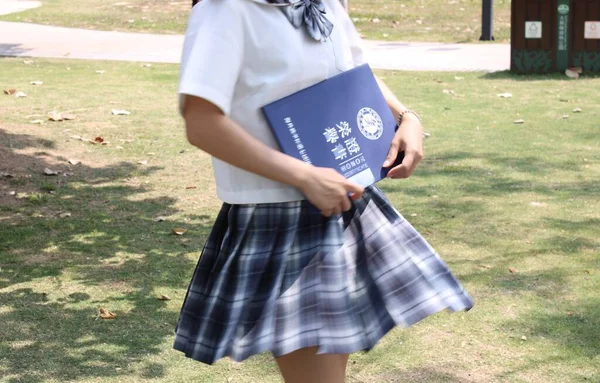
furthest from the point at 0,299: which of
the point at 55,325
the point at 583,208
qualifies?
the point at 583,208

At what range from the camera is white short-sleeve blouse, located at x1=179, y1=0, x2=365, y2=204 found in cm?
214

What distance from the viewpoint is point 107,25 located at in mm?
16859

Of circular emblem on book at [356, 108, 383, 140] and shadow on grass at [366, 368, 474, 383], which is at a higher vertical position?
circular emblem on book at [356, 108, 383, 140]

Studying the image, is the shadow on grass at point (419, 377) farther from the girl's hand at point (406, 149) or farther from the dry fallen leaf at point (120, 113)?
the dry fallen leaf at point (120, 113)

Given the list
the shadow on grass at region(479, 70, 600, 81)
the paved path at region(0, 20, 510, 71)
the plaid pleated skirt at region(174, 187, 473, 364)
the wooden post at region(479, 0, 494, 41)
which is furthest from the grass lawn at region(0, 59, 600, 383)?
the wooden post at region(479, 0, 494, 41)

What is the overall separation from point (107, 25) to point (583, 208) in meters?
12.2

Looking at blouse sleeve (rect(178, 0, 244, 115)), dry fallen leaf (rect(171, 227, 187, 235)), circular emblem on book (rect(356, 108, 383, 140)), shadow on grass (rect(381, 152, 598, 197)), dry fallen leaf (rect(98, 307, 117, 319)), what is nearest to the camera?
blouse sleeve (rect(178, 0, 244, 115))

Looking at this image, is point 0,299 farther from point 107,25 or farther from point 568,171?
point 107,25

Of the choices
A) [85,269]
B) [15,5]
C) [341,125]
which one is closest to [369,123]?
[341,125]

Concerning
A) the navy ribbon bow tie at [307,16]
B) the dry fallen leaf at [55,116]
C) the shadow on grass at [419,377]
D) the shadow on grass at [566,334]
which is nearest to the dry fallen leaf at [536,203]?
the shadow on grass at [566,334]

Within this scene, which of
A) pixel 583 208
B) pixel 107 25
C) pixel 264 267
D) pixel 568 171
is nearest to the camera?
pixel 264 267

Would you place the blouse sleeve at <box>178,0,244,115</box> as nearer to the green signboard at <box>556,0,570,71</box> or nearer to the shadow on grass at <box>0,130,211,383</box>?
the shadow on grass at <box>0,130,211,383</box>

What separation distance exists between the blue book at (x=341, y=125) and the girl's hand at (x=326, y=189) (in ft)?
0.30

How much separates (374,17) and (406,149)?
1461 centimetres
